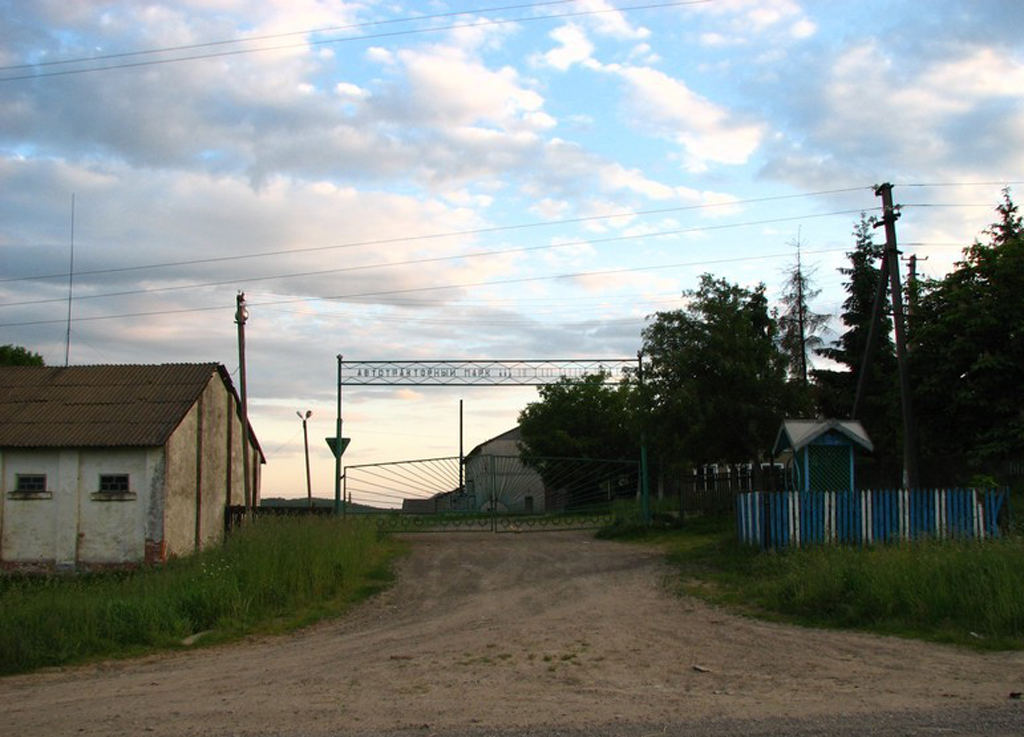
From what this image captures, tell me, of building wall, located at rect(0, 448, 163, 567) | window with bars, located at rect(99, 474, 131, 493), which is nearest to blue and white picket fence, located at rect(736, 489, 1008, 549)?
building wall, located at rect(0, 448, 163, 567)

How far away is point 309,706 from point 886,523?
452 inches

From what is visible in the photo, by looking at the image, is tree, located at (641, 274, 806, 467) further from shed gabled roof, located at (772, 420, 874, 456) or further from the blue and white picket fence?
the blue and white picket fence

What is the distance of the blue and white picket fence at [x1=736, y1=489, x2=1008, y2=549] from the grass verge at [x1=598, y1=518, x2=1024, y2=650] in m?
1.09

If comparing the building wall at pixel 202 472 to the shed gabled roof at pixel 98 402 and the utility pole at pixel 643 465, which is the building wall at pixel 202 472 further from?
the utility pole at pixel 643 465

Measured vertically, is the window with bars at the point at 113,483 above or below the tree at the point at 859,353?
below

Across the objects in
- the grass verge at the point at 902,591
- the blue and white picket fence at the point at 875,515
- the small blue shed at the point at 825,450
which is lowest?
the grass verge at the point at 902,591

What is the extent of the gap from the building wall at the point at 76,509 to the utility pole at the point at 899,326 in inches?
706

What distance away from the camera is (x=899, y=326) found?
66.9 feet

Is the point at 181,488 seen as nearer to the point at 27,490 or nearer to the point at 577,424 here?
the point at 27,490

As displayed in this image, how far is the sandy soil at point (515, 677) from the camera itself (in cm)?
802

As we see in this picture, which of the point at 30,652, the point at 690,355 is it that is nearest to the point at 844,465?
the point at 690,355

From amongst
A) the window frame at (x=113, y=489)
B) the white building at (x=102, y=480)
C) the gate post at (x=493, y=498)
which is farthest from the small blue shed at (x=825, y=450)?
the window frame at (x=113, y=489)

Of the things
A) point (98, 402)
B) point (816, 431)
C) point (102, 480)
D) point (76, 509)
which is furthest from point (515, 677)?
point (98, 402)

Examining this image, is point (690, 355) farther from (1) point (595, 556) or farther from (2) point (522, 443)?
(2) point (522, 443)
